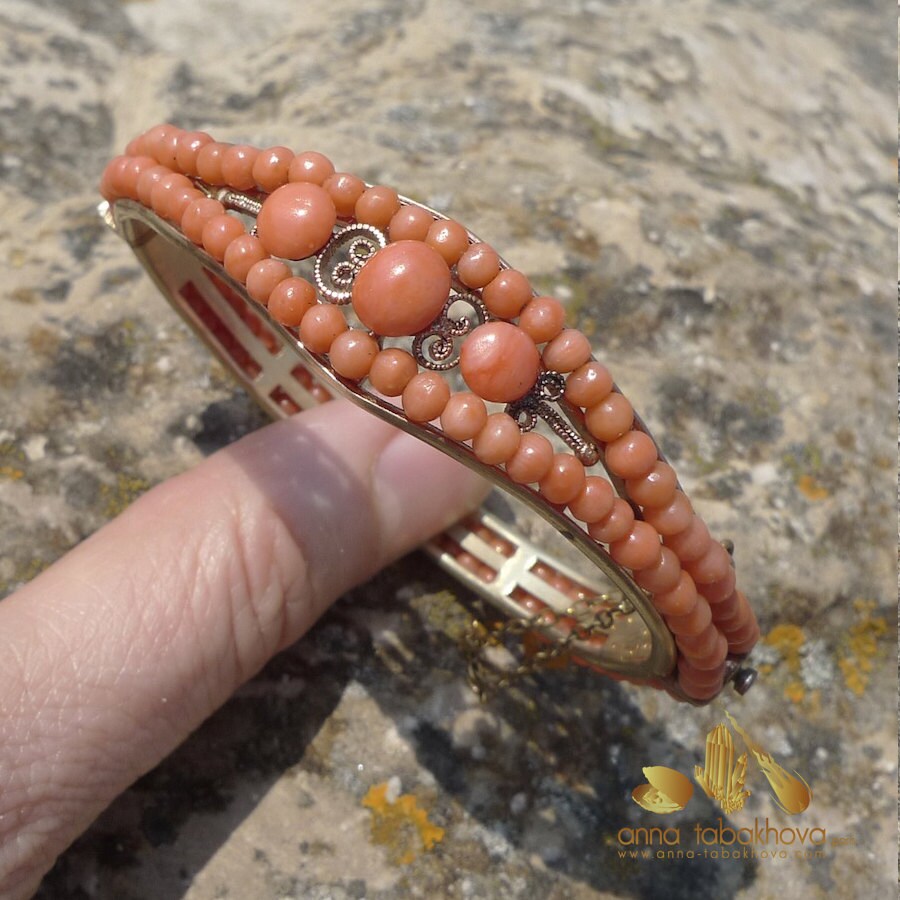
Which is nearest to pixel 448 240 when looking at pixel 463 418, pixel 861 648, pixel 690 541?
pixel 463 418

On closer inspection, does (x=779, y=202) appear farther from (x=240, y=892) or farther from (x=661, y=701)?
(x=240, y=892)

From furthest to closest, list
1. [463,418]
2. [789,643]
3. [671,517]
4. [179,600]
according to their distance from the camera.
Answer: [789,643]
[179,600]
[671,517]
[463,418]

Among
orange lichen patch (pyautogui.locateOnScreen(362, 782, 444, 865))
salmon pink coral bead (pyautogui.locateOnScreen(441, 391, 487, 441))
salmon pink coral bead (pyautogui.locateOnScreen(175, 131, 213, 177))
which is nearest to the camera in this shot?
salmon pink coral bead (pyautogui.locateOnScreen(441, 391, 487, 441))

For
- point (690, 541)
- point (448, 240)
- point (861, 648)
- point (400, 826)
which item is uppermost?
point (448, 240)

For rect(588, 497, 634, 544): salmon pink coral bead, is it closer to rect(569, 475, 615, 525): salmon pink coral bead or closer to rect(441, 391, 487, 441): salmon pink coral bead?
rect(569, 475, 615, 525): salmon pink coral bead

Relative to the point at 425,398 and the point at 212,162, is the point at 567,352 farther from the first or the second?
the point at 212,162

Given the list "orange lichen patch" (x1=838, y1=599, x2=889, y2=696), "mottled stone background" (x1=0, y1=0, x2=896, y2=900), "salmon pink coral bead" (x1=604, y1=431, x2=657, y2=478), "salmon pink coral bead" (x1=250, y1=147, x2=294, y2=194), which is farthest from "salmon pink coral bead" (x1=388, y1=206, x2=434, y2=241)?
"orange lichen patch" (x1=838, y1=599, x2=889, y2=696)
